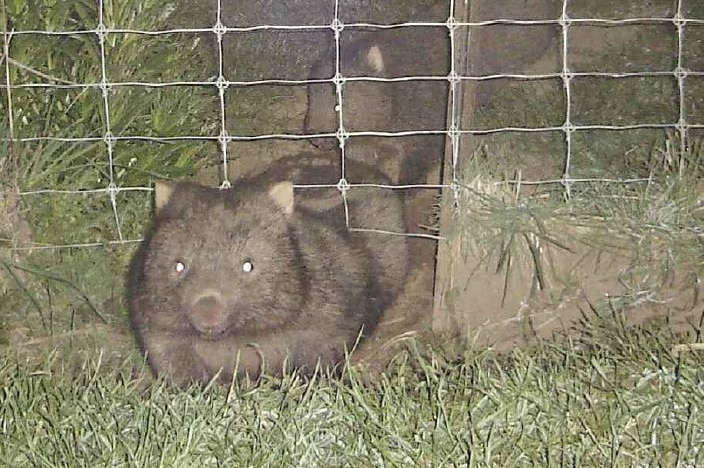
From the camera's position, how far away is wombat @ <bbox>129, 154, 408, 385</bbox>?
9.98ft

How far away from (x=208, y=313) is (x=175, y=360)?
325mm

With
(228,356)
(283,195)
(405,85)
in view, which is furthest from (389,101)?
(228,356)

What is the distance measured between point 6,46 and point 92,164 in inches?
15.0

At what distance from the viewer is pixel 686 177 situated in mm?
3285

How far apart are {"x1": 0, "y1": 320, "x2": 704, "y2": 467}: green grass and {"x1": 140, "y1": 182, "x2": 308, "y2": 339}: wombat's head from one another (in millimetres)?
215

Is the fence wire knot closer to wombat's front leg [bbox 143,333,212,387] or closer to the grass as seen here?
the grass

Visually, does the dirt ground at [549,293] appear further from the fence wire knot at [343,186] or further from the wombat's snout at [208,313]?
the wombat's snout at [208,313]

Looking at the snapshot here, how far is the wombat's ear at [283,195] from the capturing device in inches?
126

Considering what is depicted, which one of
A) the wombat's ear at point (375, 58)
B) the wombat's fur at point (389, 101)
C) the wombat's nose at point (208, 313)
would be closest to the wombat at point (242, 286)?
the wombat's nose at point (208, 313)

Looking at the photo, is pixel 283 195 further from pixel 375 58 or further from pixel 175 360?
pixel 375 58

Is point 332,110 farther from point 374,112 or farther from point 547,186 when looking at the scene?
point 547,186

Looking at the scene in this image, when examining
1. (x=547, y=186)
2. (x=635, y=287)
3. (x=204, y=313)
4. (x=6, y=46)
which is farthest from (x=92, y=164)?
(x=635, y=287)

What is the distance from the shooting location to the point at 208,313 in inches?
115

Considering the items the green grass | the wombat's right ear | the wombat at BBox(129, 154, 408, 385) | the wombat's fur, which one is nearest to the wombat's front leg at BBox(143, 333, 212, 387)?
the wombat at BBox(129, 154, 408, 385)
